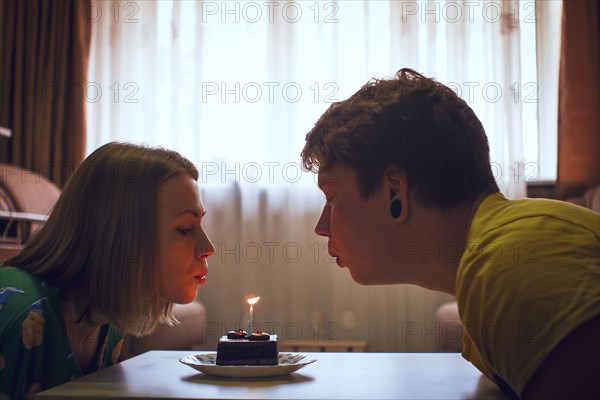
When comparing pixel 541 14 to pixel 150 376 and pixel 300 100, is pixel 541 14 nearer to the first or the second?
pixel 300 100

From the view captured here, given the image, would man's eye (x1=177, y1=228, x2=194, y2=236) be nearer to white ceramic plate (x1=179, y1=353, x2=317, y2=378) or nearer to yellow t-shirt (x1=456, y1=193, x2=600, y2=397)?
white ceramic plate (x1=179, y1=353, x2=317, y2=378)

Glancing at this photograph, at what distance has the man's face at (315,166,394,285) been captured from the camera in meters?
1.20

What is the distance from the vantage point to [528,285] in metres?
0.79

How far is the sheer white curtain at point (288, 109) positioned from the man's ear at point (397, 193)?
2.18 metres

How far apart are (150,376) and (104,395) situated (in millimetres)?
188

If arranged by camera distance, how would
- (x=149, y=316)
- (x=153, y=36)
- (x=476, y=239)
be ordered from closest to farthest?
(x=476, y=239)
(x=149, y=316)
(x=153, y=36)

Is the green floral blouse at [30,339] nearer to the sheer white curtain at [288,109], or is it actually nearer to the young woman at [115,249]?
the young woman at [115,249]

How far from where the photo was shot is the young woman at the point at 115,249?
1.32 metres

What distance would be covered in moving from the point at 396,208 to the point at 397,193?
1.1 inches

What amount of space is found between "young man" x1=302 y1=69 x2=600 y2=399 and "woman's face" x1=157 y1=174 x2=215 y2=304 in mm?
286

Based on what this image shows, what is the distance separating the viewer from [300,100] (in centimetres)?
344

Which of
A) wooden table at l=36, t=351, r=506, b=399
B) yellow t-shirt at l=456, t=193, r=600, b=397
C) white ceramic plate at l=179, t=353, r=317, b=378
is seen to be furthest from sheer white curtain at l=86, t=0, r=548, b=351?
yellow t-shirt at l=456, t=193, r=600, b=397

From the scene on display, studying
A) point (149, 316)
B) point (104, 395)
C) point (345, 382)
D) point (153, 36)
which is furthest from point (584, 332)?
point (153, 36)

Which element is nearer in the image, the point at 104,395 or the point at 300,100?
the point at 104,395
